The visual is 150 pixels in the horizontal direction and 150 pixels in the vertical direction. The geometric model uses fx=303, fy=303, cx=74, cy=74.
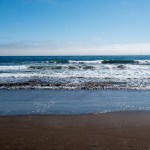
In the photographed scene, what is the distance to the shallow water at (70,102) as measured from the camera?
31.1 feet

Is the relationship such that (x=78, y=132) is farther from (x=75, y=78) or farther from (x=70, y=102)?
(x=75, y=78)

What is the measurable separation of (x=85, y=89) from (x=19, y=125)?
7639 millimetres

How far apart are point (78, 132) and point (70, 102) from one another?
4.18m

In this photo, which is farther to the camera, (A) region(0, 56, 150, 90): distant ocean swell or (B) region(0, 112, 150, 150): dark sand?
(A) region(0, 56, 150, 90): distant ocean swell

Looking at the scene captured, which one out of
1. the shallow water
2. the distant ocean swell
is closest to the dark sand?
the shallow water

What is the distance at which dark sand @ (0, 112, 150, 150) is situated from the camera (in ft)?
19.1

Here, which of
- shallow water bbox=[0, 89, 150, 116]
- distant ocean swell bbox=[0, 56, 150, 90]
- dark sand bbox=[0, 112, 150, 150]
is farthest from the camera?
distant ocean swell bbox=[0, 56, 150, 90]

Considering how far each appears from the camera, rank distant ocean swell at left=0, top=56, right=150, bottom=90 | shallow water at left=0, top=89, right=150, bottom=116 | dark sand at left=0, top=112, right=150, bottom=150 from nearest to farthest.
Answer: dark sand at left=0, top=112, right=150, bottom=150 → shallow water at left=0, top=89, right=150, bottom=116 → distant ocean swell at left=0, top=56, right=150, bottom=90

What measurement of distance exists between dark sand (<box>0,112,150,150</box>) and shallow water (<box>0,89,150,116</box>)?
92 centimetres

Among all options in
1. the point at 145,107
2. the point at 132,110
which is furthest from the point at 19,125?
the point at 145,107

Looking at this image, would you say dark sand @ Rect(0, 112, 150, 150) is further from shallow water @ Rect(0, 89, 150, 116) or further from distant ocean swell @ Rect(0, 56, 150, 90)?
distant ocean swell @ Rect(0, 56, 150, 90)

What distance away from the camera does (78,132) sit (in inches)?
269

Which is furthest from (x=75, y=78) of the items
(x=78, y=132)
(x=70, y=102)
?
(x=78, y=132)

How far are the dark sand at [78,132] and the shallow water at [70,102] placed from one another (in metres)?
0.92
